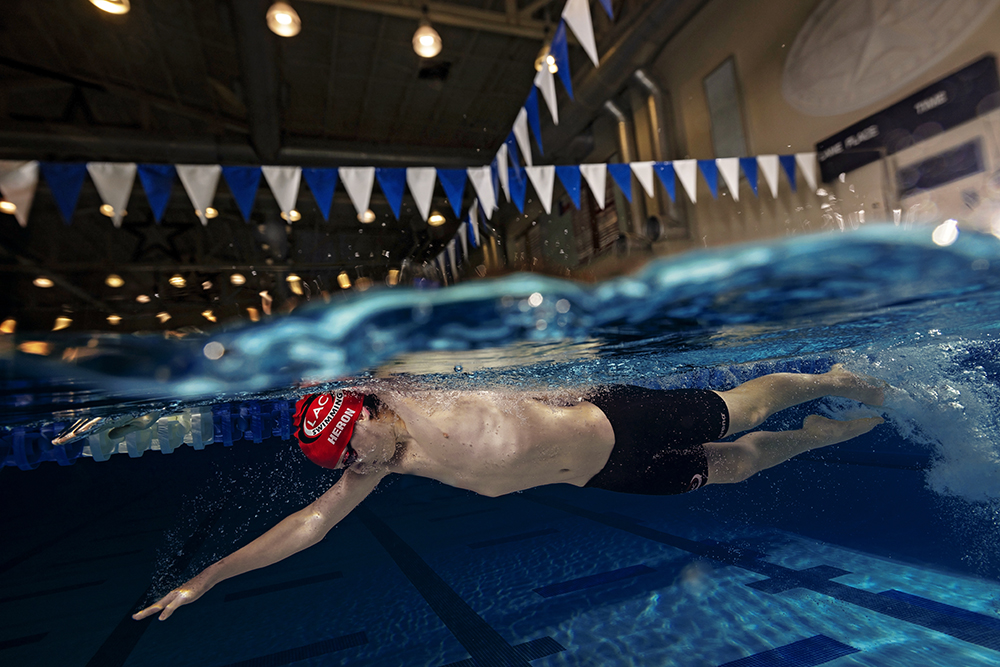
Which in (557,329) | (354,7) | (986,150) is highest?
(354,7)

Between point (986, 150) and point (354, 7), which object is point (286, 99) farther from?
point (986, 150)

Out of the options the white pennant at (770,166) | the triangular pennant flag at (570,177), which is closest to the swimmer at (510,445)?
the triangular pennant flag at (570,177)

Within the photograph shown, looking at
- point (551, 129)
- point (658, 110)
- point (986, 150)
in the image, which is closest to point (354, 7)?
point (551, 129)

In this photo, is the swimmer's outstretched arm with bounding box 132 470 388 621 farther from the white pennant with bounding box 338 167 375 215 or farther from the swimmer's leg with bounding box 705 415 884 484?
the white pennant with bounding box 338 167 375 215

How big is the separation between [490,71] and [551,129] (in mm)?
1374

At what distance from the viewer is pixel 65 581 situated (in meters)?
4.82

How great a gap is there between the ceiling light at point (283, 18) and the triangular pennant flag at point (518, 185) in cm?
277

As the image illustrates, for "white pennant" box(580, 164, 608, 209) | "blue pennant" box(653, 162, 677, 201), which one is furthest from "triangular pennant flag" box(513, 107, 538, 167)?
"blue pennant" box(653, 162, 677, 201)

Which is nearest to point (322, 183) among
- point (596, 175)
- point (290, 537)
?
point (596, 175)

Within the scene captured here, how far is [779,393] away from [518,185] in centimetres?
451

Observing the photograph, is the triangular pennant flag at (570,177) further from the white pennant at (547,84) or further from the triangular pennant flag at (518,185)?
the white pennant at (547,84)

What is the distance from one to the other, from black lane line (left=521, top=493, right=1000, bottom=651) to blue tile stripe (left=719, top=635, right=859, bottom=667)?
50cm

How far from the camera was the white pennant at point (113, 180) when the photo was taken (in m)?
4.61

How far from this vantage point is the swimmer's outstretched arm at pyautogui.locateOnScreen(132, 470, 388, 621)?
2.28m
